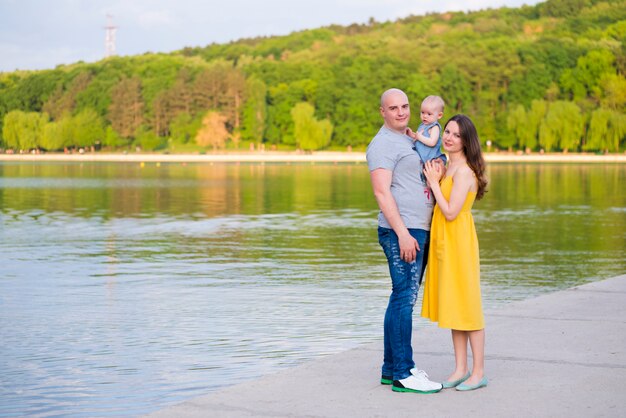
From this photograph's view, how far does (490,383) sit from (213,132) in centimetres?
11309

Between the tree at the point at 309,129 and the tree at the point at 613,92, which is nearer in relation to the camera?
the tree at the point at 613,92

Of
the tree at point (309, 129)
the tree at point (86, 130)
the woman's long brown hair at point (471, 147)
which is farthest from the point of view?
the tree at point (86, 130)

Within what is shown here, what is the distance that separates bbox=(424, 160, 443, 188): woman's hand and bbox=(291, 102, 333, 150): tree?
106448 millimetres

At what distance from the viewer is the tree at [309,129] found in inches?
4432

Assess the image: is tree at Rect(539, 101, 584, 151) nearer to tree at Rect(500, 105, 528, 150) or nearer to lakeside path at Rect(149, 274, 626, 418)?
tree at Rect(500, 105, 528, 150)

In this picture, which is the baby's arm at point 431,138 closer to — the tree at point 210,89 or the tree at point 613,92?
the tree at point 613,92

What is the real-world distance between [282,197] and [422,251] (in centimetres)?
2833

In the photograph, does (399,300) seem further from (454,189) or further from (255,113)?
(255,113)

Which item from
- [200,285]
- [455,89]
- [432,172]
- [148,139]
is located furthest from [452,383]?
[148,139]

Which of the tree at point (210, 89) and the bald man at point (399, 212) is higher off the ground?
the tree at point (210, 89)

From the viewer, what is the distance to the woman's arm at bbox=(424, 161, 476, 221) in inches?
241

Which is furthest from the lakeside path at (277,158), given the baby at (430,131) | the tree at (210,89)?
the baby at (430,131)

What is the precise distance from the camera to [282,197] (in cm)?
3453

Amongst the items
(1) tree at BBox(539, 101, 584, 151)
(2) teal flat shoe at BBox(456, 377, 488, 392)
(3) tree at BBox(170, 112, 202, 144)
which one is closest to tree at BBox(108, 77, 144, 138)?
(3) tree at BBox(170, 112, 202, 144)
